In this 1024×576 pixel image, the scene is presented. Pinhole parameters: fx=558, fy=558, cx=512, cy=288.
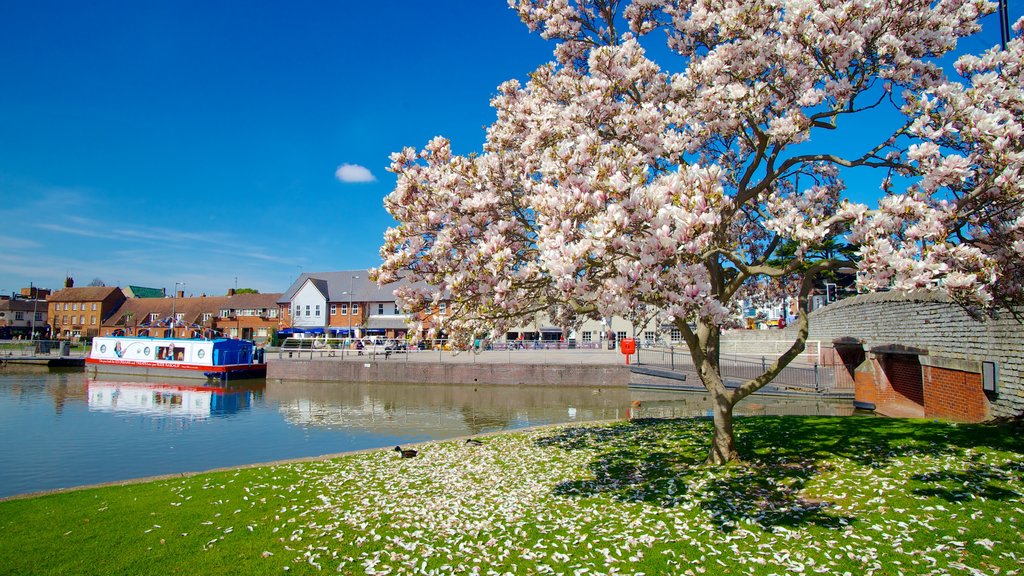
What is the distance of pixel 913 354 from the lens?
22609mm

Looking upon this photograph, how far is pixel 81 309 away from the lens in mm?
115750

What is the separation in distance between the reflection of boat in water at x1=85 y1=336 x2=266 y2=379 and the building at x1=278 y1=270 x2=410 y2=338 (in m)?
24.4

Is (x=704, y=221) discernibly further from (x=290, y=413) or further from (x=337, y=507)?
(x=290, y=413)

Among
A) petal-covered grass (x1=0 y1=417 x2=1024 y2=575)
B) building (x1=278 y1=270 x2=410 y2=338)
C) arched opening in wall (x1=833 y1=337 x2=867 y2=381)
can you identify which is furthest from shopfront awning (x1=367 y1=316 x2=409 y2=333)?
petal-covered grass (x1=0 y1=417 x2=1024 y2=575)

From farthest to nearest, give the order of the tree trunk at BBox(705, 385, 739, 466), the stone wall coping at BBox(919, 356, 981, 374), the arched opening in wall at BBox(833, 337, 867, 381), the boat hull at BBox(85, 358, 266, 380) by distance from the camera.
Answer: the boat hull at BBox(85, 358, 266, 380) → the arched opening in wall at BBox(833, 337, 867, 381) → the stone wall coping at BBox(919, 356, 981, 374) → the tree trunk at BBox(705, 385, 739, 466)

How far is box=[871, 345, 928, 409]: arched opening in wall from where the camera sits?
23625mm

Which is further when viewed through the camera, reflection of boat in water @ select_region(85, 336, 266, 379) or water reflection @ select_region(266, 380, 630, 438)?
reflection of boat in water @ select_region(85, 336, 266, 379)

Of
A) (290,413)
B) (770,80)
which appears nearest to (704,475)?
(770,80)

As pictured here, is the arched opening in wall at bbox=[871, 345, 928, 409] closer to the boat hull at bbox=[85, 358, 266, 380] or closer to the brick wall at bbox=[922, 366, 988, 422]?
the brick wall at bbox=[922, 366, 988, 422]

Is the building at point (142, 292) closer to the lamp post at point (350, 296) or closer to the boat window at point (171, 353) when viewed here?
the lamp post at point (350, 296)

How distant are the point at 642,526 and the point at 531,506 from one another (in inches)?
85.5

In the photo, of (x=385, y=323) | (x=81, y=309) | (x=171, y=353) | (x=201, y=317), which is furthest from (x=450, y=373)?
(x=81, y=309)

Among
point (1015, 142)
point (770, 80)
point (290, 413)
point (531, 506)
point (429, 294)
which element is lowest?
point (290, 413)

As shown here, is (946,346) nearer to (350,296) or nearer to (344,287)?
(350,296)
